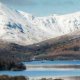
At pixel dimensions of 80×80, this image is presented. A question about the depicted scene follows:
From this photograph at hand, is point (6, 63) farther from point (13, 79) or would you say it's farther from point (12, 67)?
point (13, 79)

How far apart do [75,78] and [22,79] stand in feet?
41.0

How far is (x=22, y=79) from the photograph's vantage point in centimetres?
8844

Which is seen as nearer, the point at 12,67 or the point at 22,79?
the point at 22,79

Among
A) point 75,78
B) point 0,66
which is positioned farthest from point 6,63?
point 75,78

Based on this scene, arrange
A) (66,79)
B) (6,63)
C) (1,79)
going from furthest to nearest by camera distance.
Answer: (6,63), (66,79), (1,79)

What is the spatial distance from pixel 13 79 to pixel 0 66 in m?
66.2

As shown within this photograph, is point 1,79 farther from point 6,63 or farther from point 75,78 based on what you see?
point 6,63

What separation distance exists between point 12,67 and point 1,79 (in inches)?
2763

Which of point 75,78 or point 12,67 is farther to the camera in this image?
point 12,67

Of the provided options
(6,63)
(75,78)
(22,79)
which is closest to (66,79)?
(75,78)

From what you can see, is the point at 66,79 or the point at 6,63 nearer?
the point at 66,79

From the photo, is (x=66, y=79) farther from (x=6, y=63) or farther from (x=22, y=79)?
(x=6, y=63)

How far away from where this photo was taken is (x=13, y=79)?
290ft

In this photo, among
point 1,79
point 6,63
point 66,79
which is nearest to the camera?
point 1,79
